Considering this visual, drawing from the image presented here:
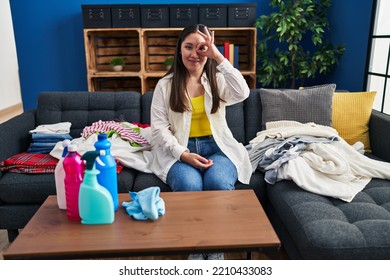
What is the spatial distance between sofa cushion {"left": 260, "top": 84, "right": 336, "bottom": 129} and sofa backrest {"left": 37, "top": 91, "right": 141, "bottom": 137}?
86 centimetres

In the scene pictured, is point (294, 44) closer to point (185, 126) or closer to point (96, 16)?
point (96, 16)

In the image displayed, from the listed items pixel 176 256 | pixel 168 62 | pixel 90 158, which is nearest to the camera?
pixel 90 158

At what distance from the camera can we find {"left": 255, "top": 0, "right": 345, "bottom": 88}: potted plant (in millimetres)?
3213

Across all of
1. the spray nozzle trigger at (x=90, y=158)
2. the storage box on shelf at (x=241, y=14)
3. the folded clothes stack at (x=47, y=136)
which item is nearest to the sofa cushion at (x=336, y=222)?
the spray nozzle trigger at (x=90, y=158)

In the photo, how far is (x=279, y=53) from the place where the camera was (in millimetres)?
3449

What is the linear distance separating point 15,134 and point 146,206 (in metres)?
1.31

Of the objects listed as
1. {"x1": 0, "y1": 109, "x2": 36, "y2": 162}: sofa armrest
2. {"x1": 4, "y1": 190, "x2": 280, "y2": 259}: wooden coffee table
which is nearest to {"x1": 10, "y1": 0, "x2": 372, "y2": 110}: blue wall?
{"x1": 0, "y1": 109, "x2": 36, "y2": 162}: sofa armrest

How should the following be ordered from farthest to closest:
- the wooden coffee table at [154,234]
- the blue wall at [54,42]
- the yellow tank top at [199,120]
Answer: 1. the blue wall at [54,42]
2. the yellow tank top at [199,120]
3. the wooden coffee table at [154,234]

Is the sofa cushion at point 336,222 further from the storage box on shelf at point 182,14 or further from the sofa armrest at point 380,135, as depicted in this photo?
the storage box on shelf at point 182,14

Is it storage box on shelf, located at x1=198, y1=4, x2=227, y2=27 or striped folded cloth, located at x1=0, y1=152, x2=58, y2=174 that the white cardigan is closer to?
striped folded cloth, located at x1=0, y1=152, x2=58, y2=174

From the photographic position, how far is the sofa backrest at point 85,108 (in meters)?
2.31

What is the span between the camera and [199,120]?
6.17ft

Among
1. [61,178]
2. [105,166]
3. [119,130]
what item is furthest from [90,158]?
[119,130]

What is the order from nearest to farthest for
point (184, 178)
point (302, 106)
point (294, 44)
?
point (184, 178), point (302, 106), point (294, 44)
